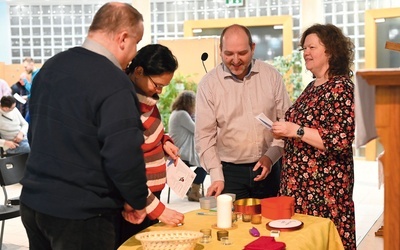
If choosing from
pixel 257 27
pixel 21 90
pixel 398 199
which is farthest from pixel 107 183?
pixel 257 27

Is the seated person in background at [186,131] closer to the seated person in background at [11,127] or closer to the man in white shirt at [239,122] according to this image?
the seated person in background at [11,127]

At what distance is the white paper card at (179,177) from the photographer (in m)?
2.82

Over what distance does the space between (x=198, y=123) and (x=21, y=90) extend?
762cm

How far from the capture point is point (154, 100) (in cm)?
276

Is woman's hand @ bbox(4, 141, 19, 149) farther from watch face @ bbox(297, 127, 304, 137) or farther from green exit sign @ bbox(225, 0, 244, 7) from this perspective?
Result: watch face @ bbox(297, 127, 304, 137)

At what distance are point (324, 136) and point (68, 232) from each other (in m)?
1.33

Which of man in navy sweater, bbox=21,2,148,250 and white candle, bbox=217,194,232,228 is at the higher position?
man in navy sweater, bbox=21,2,148,250

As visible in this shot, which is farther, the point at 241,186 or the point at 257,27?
the point at 257,27

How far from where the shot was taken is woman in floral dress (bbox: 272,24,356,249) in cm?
299

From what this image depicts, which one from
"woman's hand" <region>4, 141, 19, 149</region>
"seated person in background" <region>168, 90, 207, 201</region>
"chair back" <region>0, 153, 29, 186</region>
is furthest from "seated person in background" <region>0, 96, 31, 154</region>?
"chair back" <region>0, 153, 29, 186</region>

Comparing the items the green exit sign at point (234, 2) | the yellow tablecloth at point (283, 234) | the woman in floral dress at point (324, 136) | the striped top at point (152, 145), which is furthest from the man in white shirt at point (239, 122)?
the green exit sign at point (234, 2)

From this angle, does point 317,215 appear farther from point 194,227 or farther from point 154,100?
point 154,100

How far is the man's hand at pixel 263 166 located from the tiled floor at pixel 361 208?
221cm

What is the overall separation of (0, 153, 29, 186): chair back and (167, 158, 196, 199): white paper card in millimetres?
2529
